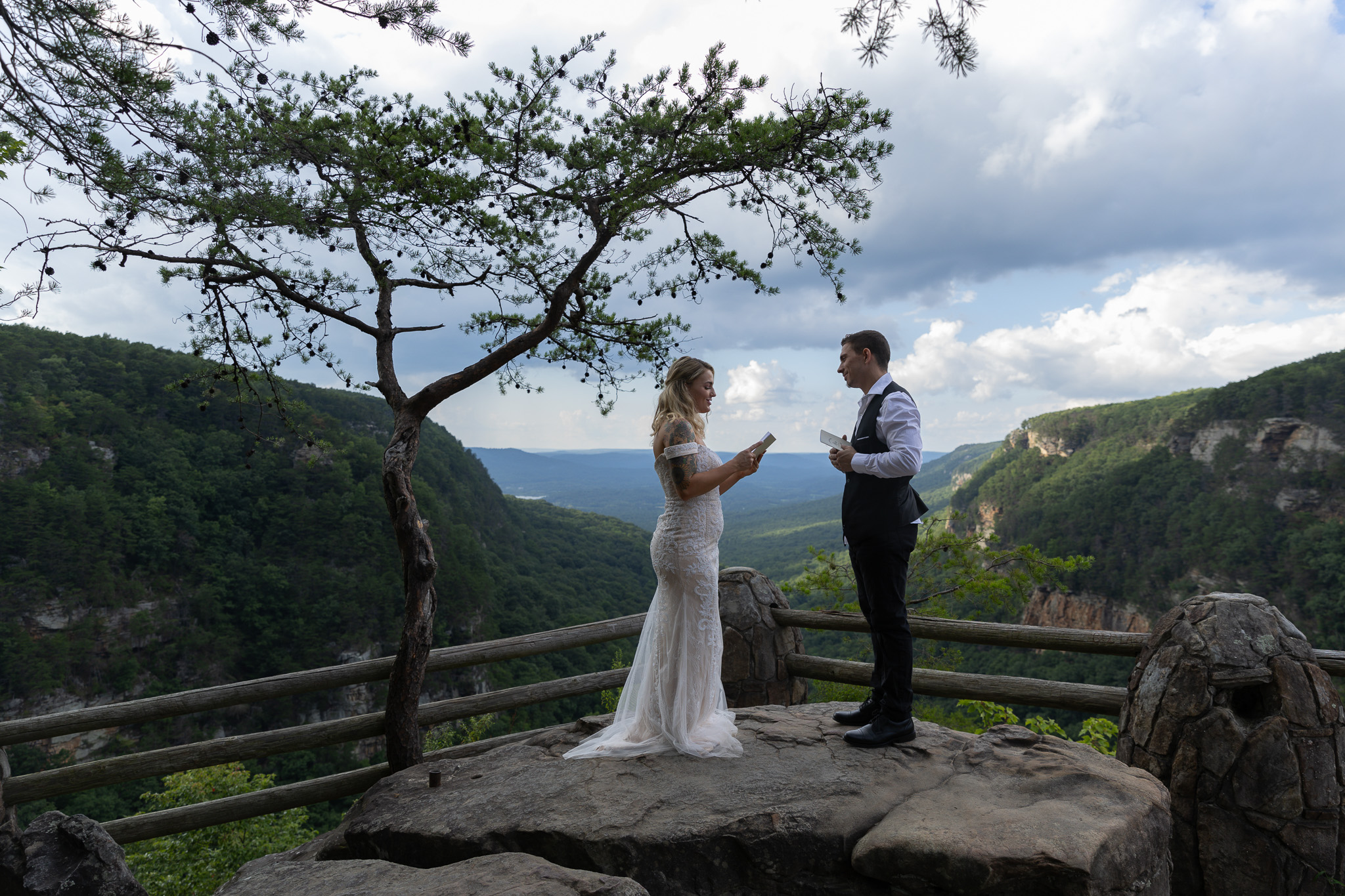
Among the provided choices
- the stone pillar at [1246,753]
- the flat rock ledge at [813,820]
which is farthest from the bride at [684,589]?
the stone pillar at [1246,753]

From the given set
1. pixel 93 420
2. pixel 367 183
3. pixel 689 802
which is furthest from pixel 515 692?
pixel 93 420

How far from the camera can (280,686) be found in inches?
152

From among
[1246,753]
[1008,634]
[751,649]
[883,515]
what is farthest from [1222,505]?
[883,515]

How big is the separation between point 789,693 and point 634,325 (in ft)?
9.53

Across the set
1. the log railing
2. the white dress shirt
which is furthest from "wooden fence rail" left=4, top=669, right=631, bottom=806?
the white dress shirt

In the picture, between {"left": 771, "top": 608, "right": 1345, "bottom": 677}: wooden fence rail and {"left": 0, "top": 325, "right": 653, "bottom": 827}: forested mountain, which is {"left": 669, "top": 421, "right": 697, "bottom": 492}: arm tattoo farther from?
{"left": 0, "top": 325, "right": 653, "bottom": 827}: forested mountain

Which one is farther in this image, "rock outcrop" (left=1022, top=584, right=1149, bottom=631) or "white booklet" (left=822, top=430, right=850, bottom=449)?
"rock outcrop" (left=1022, top=584, right=1149, bottom=631)

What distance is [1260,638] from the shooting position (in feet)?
9.62

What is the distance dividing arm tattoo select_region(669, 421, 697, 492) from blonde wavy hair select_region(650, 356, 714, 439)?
7 centimetres

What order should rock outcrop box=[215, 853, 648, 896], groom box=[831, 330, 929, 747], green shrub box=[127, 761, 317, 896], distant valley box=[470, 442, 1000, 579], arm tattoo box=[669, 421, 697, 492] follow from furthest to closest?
distant valley box=[470, 442, 1000, 579]
green shrub box=[127, 761, 317, 896]
arm tattoo box=[669, 421, 697, 492]
groom box=[831, 330, 929, 747]
rock outcrop box=[215, 853, 648, 896]

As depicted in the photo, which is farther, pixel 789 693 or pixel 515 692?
pixel 789 693

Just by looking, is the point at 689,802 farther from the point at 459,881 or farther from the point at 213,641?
the point at 213,641

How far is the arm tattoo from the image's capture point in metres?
3.18

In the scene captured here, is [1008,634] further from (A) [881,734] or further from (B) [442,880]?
(B) [442,880]
